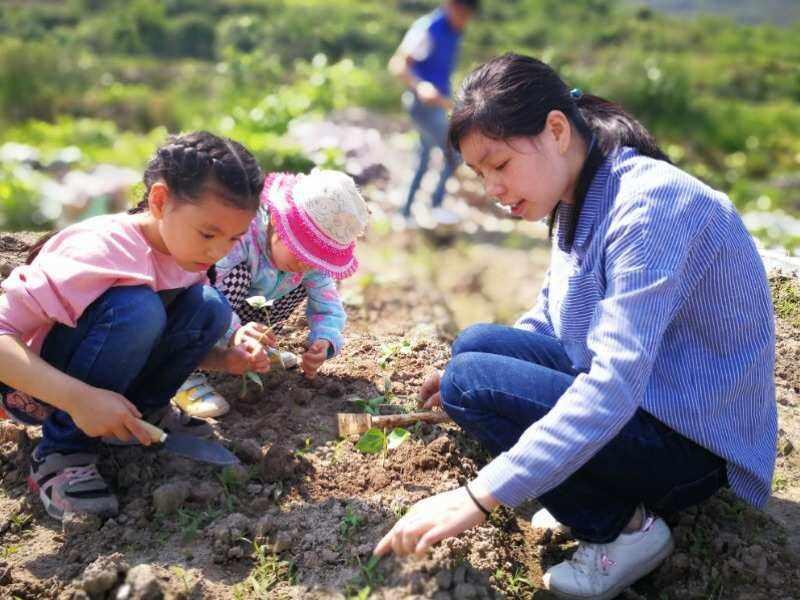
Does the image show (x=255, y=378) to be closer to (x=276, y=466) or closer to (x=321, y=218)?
(x=276, y=466)

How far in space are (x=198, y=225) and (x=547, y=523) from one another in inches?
42.7

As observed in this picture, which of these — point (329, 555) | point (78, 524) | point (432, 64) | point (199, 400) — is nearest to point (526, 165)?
point (329, 555)

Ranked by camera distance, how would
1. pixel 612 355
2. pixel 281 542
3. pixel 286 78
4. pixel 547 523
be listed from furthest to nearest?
pixel 286 78
pixel 547 523
pixel 281 542
pixel 612 355

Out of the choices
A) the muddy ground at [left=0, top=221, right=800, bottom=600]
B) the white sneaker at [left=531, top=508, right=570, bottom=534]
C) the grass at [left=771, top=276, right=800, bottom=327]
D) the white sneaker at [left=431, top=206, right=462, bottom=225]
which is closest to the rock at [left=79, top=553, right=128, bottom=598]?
the muddy ground at [left=0, top=221, right=800, bottom=600]

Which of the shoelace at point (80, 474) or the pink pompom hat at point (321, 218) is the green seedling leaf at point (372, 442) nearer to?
the pink pompom hat at point (321, 218)

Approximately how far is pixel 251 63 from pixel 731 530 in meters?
6.16

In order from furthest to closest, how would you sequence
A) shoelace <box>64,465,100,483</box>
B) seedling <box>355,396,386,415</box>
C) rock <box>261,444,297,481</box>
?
seedling <box>355,396,386,415</box> < rock <box>261,444,297,481</box> < shoelace <box>64,465,100,483</box>

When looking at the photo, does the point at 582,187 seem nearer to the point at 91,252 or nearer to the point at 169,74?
the point at 91,252

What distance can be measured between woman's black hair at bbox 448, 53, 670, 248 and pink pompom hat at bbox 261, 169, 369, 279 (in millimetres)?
530

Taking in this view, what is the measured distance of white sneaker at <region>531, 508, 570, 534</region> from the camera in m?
2.11

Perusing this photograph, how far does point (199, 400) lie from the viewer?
2410 mm

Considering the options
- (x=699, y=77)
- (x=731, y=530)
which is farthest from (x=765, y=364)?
(x=699, y=77)

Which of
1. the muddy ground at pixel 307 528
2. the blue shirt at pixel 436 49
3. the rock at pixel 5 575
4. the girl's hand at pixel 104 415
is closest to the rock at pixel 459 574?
the muddy ground at pixel 307 528

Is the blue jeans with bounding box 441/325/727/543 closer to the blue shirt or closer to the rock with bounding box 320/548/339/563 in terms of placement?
the rock with bounding box 320/548/339/563
